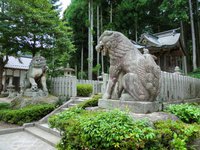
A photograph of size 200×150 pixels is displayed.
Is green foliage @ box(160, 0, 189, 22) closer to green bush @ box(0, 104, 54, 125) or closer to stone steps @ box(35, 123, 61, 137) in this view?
green bush @ box(0, 104, 54, 125)

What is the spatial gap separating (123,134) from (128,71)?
5.05ft

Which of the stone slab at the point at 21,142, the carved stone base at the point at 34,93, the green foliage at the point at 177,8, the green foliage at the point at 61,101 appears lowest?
the stone slab at the point at 21,142

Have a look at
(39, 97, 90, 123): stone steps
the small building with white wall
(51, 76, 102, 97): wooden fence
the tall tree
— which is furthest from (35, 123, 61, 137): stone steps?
the small building with white wall

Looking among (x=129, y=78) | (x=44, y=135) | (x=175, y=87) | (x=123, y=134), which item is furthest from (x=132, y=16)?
(x=123, y=134)

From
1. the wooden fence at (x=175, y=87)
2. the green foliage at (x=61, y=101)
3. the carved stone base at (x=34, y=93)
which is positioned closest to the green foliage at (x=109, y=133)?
the wooden fence at (x=175, y=87)

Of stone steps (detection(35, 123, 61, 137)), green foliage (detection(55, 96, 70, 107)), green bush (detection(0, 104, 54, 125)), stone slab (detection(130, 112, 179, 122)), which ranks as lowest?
stone steps (detection(35, 123, 61, 137))

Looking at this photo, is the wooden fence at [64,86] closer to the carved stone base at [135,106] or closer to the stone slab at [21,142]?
the stone slab at [21,142]

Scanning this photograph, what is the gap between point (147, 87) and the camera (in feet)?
10.6

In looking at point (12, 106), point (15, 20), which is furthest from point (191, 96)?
point (15, 20)

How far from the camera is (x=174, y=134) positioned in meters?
2.38

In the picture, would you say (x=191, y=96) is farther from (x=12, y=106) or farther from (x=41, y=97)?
(x=12, y=106)

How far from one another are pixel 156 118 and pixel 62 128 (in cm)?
173

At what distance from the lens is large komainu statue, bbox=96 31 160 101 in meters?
3.25

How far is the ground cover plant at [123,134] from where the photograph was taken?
2133mm
